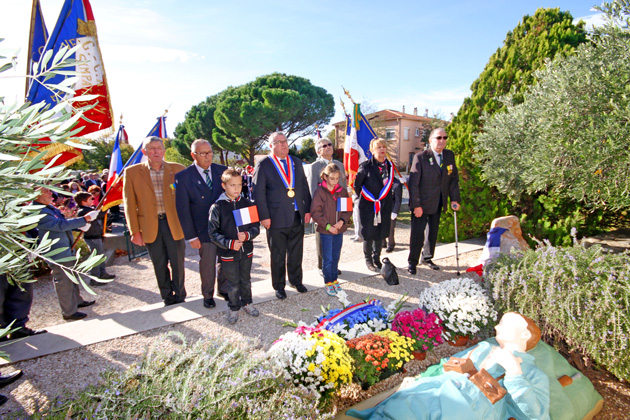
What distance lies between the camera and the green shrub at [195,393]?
5.90ft

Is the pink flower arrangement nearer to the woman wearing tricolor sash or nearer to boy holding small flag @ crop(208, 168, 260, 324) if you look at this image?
boy holding small flag @ crop(208, 168, 260, 324)

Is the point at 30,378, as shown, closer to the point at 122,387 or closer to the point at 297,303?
the point at 122,387

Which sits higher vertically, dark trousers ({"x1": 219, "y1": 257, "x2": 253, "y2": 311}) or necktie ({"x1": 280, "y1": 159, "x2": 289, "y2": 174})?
necktie ({"x1": 280, "y1": 159, "x2": 289, "y2": 174})

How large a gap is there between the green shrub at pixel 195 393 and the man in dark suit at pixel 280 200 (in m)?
2.29

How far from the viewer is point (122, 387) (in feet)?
6.51

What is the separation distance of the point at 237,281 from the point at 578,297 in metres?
3.19

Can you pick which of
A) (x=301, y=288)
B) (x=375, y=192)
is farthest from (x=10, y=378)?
(x=375, y=192)

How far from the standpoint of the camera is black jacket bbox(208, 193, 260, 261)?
12.4 feet

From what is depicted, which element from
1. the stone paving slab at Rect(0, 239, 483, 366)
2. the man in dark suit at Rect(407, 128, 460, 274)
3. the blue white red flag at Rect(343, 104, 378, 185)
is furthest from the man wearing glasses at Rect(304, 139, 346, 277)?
the blue white red flag at Rect(343, 104, 378, 185)

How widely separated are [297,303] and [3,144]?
372 centimetres

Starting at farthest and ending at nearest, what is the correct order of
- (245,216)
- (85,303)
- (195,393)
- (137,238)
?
(85,303)
(137,238)
(245,216)
(195,393)

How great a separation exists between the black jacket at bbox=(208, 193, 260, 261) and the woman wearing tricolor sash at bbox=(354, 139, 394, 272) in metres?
2.12

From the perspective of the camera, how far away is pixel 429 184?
533cm

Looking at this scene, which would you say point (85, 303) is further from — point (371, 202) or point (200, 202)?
point (371, 202)
